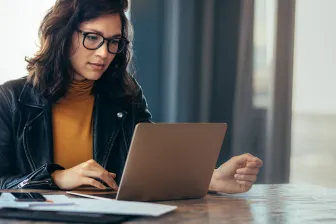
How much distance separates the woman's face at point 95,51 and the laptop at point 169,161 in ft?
2.10

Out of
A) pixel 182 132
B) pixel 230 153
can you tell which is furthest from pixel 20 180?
pixel 230 153

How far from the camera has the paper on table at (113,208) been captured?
114 cm

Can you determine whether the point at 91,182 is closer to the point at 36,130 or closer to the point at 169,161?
the point at 169,161

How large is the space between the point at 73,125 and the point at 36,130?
0.14 m

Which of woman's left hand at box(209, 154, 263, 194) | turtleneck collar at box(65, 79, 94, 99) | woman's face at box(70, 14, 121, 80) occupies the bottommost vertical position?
woman's left hand at box(209, 154, 263, 194)

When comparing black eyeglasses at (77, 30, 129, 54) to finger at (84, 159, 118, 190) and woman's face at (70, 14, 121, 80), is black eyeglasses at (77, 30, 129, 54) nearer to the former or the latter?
woman's face at (70, 14, 121, 80)

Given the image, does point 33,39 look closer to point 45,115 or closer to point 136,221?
point 45,115

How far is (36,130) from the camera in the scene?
1.96 metres

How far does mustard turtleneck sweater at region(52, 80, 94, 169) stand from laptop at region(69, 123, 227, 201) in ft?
1.97

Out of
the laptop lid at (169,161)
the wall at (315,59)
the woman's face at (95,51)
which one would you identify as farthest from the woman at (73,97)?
the wall at (315,59)

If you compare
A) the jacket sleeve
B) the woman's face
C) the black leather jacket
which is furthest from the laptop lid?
the woman's face

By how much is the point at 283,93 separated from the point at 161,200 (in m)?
1.70

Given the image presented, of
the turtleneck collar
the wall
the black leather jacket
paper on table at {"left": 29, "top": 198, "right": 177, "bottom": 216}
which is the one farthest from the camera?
the wall

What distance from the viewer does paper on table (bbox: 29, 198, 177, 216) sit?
114cm
